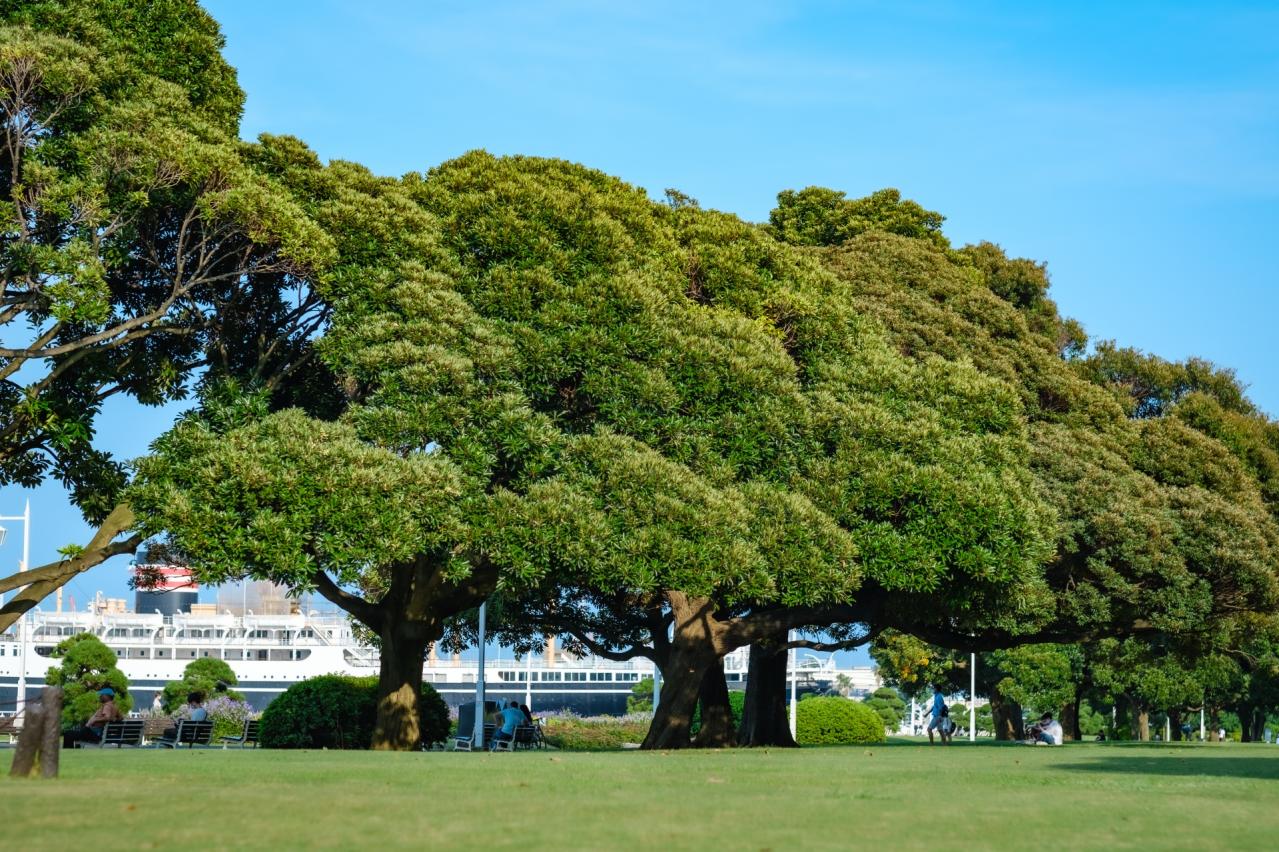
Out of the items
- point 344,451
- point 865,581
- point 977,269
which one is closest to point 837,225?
point 977,269

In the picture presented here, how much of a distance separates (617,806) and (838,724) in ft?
117

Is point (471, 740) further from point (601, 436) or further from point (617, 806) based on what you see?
point (617, 806)

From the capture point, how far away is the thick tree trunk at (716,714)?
31.2m

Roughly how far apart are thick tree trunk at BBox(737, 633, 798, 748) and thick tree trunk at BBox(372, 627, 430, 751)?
9017 millimetres

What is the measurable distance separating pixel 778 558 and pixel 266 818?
1478 centimetres

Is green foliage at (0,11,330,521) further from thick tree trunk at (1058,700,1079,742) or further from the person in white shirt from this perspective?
thick tree trunk at (1058,700,1079,742)

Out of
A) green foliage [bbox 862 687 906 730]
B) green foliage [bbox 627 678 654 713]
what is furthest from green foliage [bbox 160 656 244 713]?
green foliage [bbox 862 687 906 730]

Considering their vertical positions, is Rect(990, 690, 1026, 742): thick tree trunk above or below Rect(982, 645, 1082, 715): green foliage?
below

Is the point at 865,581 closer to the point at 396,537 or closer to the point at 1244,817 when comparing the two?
the point at 396,537

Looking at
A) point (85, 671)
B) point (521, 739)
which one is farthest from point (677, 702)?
point (85, 671)

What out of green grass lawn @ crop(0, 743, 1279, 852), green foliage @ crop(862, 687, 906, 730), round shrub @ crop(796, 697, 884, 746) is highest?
green grass lawn @ crop(0, 743, 1279, 852)

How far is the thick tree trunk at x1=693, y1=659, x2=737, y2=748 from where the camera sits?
102 ft

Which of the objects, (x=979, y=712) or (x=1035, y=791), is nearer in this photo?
(x=1035, y=791)

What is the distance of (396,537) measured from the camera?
21156mm
